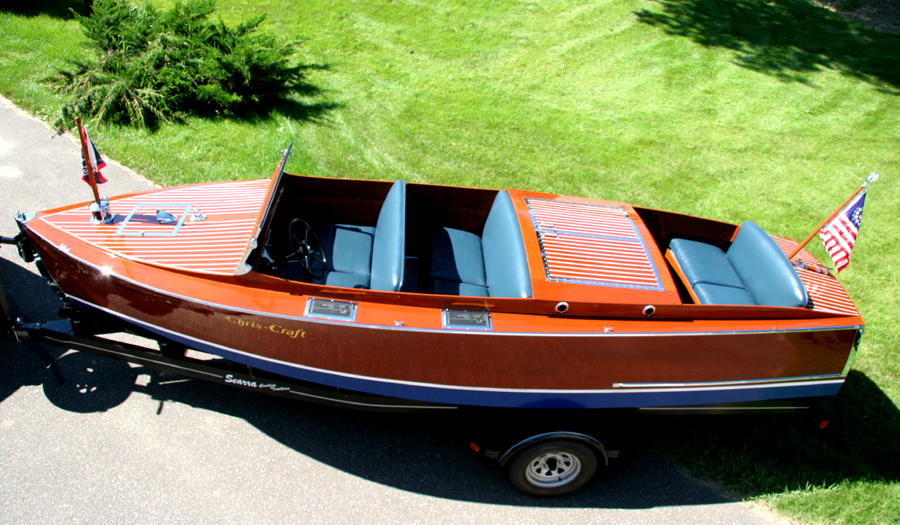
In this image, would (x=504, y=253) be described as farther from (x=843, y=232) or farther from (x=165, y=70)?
(x=165, y=70)

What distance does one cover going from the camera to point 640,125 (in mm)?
8508

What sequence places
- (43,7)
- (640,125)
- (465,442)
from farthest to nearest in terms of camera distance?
(43,7)
(640,125)
(465,442)

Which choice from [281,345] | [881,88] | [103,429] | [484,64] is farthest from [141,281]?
[881,88]

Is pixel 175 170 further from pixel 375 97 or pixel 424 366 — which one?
pixel 424 366

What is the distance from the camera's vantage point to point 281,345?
3.46 meters

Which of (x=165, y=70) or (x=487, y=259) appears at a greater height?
(x=165, y=70)

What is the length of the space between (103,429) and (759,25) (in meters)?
13.3

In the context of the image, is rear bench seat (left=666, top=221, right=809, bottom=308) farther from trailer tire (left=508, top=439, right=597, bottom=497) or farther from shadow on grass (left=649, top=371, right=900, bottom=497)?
trailer tire (left=508, top=439, right=597, bottom=497)

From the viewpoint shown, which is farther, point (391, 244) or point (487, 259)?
point (487, 259)

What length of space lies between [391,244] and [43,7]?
1041cm

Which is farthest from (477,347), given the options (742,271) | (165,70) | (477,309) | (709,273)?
(165,70)

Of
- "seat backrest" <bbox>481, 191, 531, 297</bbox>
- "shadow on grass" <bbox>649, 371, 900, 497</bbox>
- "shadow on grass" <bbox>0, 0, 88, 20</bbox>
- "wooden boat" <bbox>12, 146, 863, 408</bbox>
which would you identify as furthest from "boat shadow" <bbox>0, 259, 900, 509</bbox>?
"shadow on grass" <bbox>0, 0, 88, 20</bbox>

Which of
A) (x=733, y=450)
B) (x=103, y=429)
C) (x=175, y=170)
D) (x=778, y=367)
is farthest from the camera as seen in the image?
(x=175, y=170)

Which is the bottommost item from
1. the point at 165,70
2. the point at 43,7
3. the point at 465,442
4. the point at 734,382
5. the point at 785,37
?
the point at 465,442
